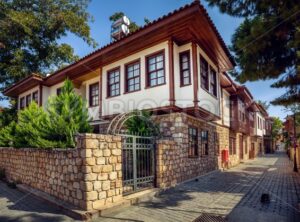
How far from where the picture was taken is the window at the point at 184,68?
956cm

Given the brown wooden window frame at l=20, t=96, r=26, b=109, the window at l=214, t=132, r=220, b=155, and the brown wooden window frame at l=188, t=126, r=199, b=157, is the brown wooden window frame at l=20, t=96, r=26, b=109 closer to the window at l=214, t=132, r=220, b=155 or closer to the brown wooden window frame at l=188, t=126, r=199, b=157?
the brown wooden window frame at l=188, t=126, r=199, b=157

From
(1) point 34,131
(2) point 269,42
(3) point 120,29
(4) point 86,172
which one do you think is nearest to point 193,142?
(2) point 269,42

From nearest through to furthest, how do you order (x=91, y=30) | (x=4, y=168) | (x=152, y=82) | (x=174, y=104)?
(x=174, y=104) → (x=152, y=82) → (x=4, y=168) → (x=91, y=30)

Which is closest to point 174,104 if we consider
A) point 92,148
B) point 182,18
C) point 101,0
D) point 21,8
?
point 182,18

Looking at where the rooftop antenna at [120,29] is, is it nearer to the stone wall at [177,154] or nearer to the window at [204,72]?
the window at [204,72]

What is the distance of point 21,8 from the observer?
20.5m

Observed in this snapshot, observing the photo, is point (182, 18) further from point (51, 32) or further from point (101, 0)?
point (51, 32)

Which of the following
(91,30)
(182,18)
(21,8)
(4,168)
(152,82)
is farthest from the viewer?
(91,30)

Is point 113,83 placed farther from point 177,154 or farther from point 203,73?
point 177,154

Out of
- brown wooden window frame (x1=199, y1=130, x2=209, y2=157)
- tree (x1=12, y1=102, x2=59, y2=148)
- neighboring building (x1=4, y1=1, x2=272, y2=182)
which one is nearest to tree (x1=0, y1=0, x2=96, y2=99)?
neighboring building (x1=4, y1=1, x2=272, y2=182)

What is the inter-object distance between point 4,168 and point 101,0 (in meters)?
8.99

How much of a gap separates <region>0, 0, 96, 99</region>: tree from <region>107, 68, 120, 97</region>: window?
1132 centimetres

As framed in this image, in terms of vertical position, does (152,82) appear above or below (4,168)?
above

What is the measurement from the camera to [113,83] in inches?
459
